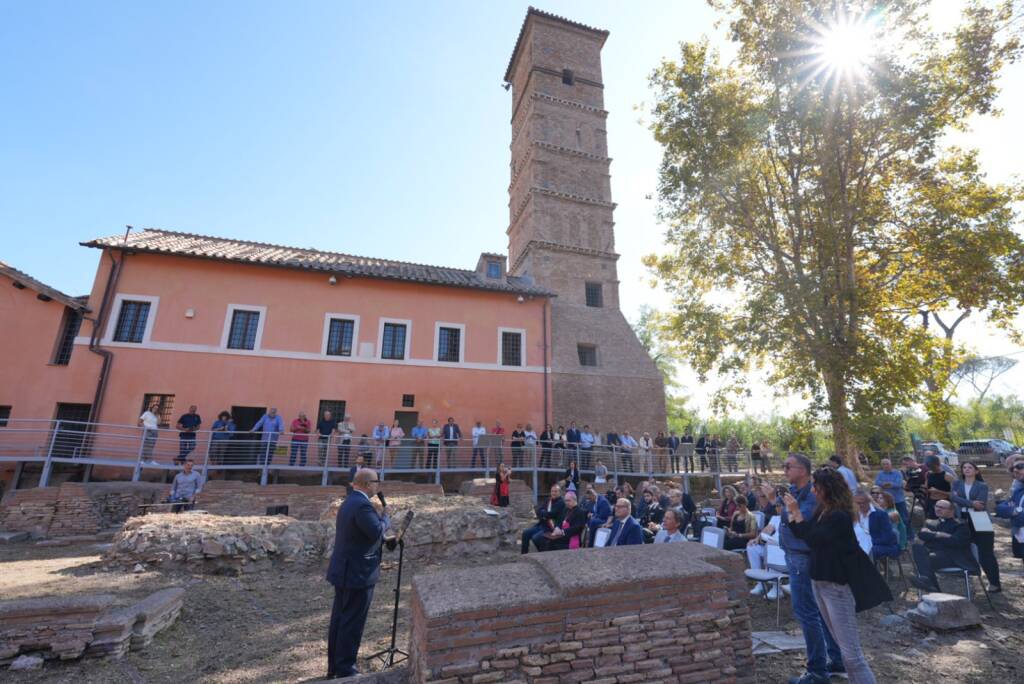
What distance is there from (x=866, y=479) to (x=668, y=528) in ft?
48.9

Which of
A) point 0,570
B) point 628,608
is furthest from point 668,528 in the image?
point 0,570

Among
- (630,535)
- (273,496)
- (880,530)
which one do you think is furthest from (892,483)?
(273,496)

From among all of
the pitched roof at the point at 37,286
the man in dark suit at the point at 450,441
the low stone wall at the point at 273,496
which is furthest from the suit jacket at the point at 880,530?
the pitched roof at the point at 37,286

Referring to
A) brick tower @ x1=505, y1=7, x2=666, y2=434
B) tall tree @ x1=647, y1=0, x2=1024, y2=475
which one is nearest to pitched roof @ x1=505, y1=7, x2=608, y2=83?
brick tower @ x1=505, y1=7, x2=666, y2=434

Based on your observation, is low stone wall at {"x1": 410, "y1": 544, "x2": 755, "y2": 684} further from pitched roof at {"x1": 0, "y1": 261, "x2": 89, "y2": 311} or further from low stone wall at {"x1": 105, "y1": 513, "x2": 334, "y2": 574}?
pitched roof at {"x1": 0, "y1": 261, "x2": 89, "y2": 311}

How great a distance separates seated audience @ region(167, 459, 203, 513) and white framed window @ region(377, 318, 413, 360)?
299 inches

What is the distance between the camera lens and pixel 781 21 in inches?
572

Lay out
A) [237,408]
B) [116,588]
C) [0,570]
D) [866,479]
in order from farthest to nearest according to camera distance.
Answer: [866,479] < [237,408] < [0,570] < [116,588]

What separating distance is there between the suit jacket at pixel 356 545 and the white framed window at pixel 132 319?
1523cm

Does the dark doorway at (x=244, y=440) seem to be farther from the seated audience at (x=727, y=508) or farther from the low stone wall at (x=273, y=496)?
the seated audience at (x=727, y=508)

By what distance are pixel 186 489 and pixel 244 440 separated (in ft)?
7.25

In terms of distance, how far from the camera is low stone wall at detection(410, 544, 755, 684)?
3.10 m

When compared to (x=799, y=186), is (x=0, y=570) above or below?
below

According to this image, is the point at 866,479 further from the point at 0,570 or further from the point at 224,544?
the point at 0,570
